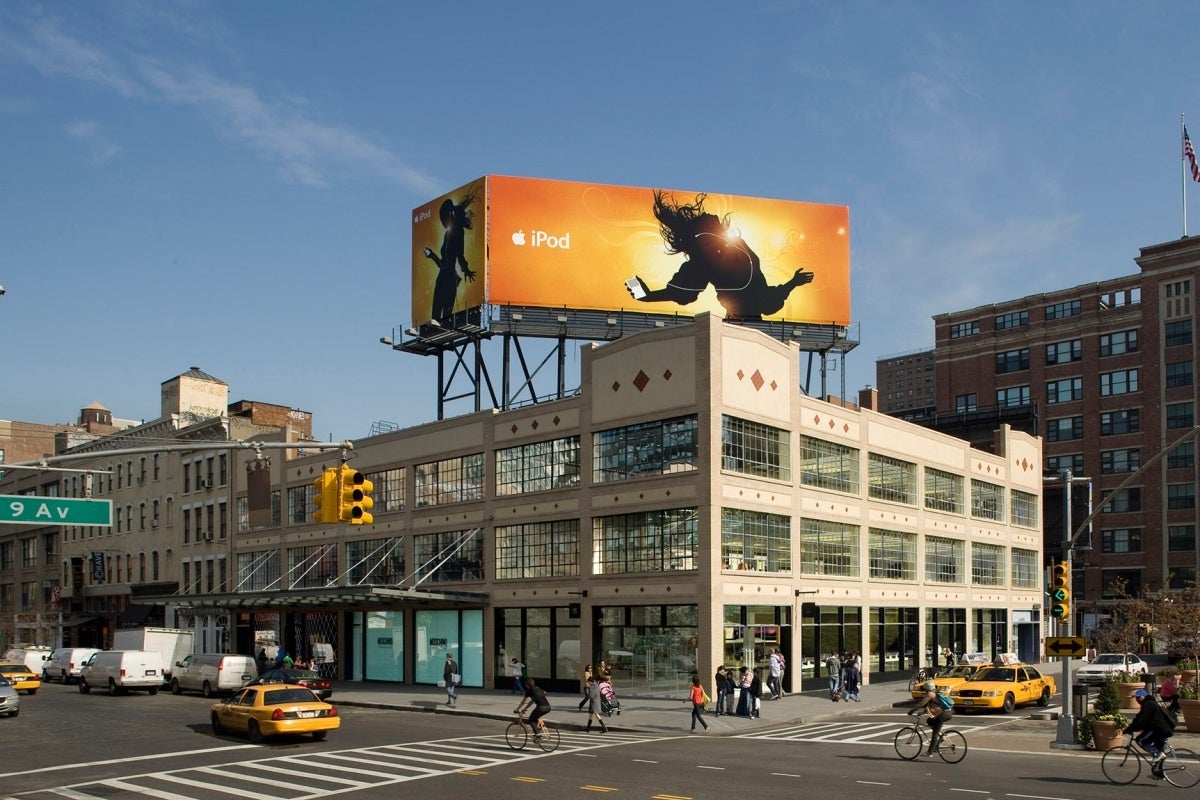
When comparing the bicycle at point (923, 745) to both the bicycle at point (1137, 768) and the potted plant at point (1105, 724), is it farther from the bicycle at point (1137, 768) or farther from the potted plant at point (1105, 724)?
the bicycle at point (1137, 768)

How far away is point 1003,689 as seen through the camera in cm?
3909

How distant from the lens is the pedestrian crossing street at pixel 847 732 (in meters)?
32.5

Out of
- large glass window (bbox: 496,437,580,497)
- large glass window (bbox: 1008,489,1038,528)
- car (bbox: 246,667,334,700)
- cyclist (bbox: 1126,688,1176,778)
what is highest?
large glass window (bbox: 496,437,580,497)

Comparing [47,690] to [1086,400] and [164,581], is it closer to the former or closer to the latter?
[164,581]

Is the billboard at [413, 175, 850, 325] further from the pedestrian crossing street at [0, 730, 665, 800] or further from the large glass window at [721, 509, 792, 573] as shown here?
the pedestrian crossing street at [0, 730, 665, 800]

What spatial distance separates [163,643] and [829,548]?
104 feet

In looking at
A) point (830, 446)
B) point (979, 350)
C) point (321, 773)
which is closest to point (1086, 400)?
point (979, 350)

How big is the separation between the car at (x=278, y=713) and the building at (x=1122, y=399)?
250ft

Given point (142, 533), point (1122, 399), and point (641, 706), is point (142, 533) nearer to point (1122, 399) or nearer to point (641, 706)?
point (641, 706)

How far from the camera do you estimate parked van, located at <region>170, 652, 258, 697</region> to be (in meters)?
51.2

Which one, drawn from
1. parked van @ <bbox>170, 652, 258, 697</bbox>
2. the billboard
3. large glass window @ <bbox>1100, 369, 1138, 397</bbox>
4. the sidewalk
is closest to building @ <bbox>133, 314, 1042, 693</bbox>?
the sidewalk

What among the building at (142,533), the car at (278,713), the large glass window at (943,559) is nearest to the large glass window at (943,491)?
the large glass window at (943,559)

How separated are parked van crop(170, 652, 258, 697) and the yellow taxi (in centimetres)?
622

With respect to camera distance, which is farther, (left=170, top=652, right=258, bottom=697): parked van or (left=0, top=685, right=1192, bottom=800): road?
(left=170, top=652, right=258, bottom=697): parked van
